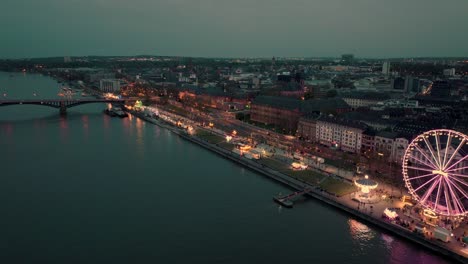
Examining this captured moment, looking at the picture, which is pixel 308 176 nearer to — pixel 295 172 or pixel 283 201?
pixel 295 172

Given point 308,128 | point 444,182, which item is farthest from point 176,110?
point 444,182

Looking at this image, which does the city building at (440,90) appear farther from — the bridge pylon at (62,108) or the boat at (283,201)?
the bridge pylon at (62,108)

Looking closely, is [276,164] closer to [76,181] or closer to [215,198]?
[215,198]

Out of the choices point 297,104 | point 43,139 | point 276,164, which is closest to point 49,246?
point 276,164

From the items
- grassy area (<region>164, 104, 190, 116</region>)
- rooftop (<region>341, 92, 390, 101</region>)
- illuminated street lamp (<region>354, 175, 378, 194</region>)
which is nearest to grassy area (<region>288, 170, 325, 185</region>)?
illuminated street lamp (<region>354, 175, 378, 194</region>)

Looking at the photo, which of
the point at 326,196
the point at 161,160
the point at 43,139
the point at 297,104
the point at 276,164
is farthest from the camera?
the point at 297,104

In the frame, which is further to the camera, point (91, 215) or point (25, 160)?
point (25, 160)

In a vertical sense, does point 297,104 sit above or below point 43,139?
above
